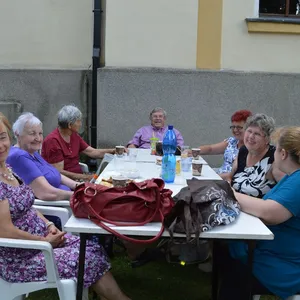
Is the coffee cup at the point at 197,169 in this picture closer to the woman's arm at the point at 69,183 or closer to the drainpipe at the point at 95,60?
the woman's arm at the point at 69,183

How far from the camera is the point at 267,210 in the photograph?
2326 millimetres

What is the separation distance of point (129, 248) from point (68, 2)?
4.16 metres

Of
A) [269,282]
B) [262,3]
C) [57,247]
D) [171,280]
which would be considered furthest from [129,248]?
[262,3]

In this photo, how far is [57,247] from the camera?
8.77 ft

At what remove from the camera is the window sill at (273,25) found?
5.90 metres

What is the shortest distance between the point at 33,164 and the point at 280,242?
1.73m

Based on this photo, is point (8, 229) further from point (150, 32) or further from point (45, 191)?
point (150, 32)

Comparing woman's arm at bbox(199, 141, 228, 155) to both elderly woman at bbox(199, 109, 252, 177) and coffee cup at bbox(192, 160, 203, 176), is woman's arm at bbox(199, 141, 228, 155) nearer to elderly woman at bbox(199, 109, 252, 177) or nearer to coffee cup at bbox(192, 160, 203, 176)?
elderly woman at bbox(199, 109, 252, 177)

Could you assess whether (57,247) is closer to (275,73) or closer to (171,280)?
(171,280)

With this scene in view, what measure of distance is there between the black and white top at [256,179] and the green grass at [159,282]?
0.73 meters

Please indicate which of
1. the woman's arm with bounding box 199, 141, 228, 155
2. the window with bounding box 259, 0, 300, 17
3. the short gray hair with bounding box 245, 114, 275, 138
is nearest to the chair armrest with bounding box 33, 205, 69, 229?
the short gray hair with bounding box 245, 114, 275, 138

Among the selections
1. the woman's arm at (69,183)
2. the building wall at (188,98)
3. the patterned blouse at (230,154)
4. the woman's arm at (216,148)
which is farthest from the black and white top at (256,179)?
the building wall at (188,98)

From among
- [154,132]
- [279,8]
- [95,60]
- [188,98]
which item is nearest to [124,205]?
[154,132]

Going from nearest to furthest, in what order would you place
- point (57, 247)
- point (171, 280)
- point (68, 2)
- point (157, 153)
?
point (57, 247) → point (171, 280) → point (157, 153) → point (68, 2)
